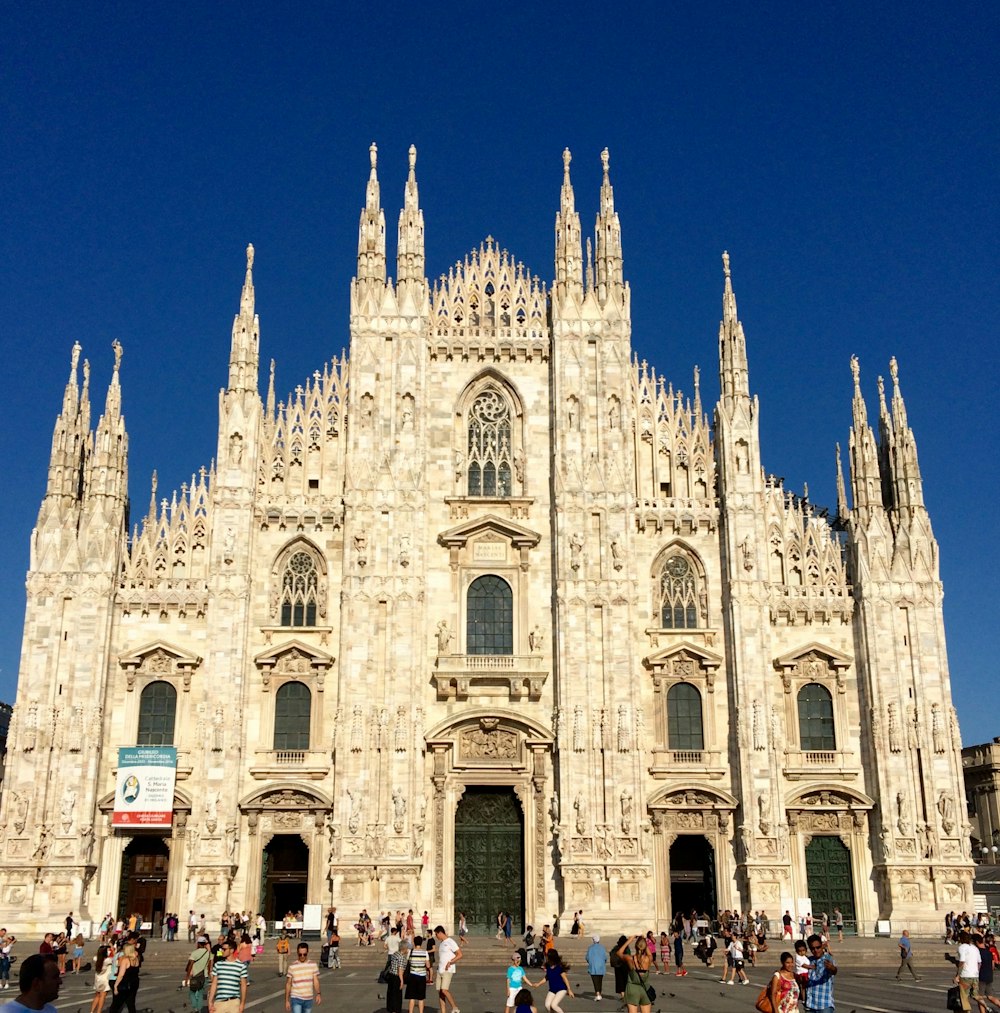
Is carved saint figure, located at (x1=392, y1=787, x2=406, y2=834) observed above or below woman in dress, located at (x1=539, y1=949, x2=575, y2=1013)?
above

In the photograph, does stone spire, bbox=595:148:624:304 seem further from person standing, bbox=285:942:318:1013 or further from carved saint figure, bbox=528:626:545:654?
person standing, bbox=285:942:318:1013

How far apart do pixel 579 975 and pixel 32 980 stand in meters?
24.6

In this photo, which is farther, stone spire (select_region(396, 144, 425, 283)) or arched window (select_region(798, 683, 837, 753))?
stone spire (select_region(396, 144, 425, 283))

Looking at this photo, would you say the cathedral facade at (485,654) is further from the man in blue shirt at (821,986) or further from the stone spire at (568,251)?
the man in blue shirt at (821,986)

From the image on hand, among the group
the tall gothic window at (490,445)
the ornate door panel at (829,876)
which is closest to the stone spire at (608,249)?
the tall gothic window at (490,445)

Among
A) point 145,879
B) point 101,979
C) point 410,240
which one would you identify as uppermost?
point 410,240

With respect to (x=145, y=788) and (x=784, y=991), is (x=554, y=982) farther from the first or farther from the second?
(x=145, y=788)

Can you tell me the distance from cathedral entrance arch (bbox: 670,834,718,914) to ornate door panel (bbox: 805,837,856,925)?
3.12 metres

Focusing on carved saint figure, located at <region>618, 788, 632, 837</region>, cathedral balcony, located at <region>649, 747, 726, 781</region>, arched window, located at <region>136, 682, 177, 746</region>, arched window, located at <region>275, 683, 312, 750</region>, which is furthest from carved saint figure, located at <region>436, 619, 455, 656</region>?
arched window, located at <region>136, 682, 177, 746</region>

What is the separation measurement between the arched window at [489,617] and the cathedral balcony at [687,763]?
234 inches

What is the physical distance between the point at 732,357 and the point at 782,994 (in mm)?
31891

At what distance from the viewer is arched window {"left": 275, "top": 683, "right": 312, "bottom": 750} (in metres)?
40.1

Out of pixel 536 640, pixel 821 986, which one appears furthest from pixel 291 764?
pixel 821 986

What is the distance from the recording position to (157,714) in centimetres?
4009
